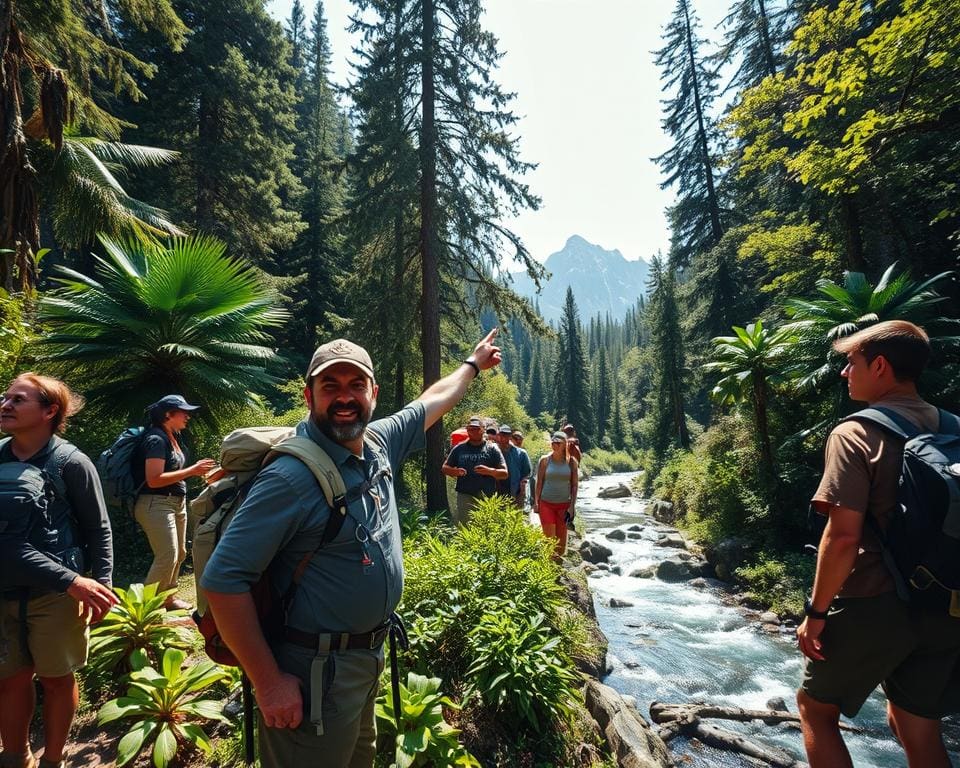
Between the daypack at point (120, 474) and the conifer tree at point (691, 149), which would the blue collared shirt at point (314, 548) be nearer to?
the daypack at point (120, 474)

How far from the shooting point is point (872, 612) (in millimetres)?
2172

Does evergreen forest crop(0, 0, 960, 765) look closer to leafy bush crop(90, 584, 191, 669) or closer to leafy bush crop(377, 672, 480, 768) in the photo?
leafy bush crop(377, 672, 480, 768)

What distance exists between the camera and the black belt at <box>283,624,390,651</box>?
162 centimetres

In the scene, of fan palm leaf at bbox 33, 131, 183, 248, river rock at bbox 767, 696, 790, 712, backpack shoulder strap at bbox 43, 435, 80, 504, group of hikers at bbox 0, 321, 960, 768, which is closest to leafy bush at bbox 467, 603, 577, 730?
group of hikers at bbox 0, 321, 960, 768

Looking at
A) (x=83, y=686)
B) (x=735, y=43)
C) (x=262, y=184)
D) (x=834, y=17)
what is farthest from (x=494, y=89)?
(x=735, y=43)

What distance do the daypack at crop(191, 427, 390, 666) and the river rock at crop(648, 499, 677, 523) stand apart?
1961cm

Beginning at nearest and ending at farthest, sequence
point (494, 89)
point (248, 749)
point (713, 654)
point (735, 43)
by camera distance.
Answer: point (248, 749) < point (713, 654) < point (494, 89) < point (735, 43)

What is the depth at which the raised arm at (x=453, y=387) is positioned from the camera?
2631 mm

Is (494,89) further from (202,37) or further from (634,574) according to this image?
(634,574)

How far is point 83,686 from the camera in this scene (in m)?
3.32

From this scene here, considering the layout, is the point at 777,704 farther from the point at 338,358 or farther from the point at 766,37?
the point at 766,37

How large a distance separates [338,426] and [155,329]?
229 inches

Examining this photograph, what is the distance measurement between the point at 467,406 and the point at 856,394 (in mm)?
15009

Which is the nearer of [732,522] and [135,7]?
[135,7]
